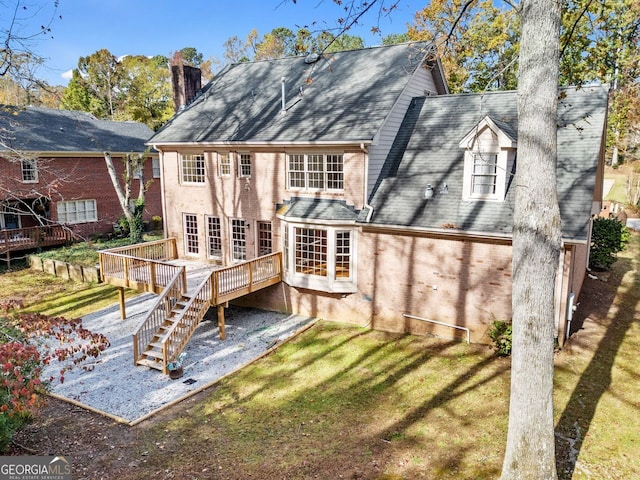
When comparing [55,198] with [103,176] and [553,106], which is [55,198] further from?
[553,106]

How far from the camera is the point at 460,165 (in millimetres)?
14992

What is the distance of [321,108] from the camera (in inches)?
679

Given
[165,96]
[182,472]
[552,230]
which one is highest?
[165,96]

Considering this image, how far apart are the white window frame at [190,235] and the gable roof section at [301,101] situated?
3329mm

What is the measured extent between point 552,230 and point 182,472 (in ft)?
25.5

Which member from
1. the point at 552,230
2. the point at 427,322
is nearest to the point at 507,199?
the point at 427,322

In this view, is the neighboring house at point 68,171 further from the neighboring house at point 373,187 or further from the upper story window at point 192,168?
the neighboring house at point 373,187

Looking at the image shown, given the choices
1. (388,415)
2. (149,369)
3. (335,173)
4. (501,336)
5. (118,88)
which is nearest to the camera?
(388,415)

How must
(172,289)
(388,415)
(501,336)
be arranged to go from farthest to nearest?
(172,289), (501,336), (388,415)

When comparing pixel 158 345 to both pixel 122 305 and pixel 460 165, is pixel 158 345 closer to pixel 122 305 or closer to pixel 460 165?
pixel 122 305

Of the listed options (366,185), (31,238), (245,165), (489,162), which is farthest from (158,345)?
(31,238)

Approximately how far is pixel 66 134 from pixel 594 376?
31446 millimetres

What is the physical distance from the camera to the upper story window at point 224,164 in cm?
1867

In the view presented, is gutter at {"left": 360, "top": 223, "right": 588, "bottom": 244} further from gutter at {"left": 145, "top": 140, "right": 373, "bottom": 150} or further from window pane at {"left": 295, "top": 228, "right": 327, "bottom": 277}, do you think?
gutter at {"left": 145, "top": 140, "right": 373, "bottom": 150}
